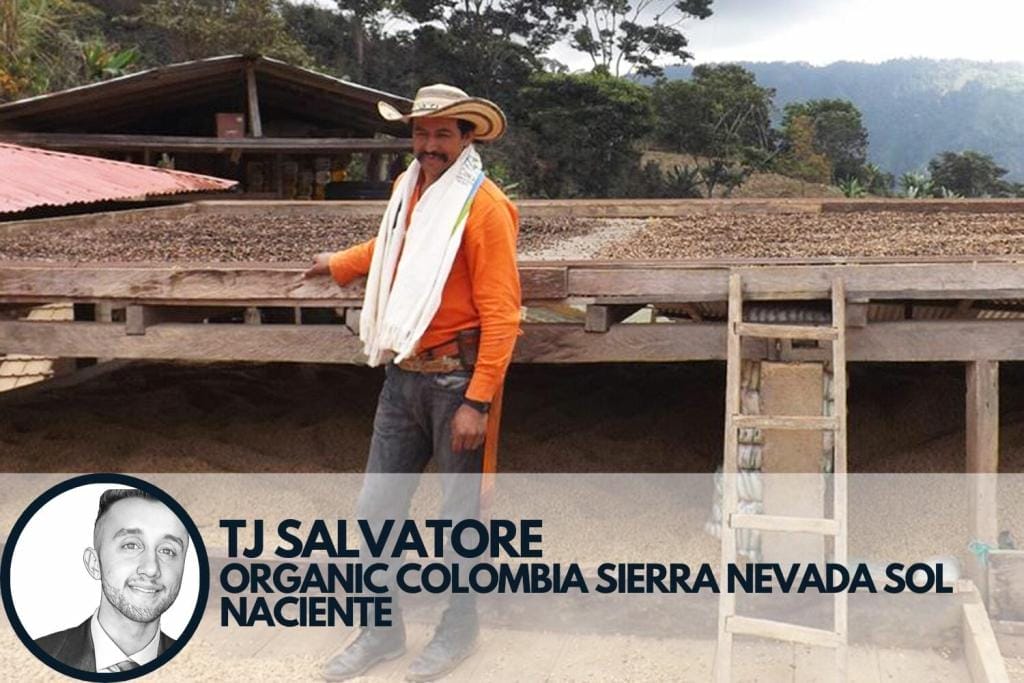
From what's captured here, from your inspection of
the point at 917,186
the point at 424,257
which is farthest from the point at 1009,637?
the point at 917,186

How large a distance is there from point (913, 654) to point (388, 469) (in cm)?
177

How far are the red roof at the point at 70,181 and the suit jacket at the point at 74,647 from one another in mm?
3116

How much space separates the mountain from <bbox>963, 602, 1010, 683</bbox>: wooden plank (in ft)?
372

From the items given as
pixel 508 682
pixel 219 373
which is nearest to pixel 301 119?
pixel 219 373

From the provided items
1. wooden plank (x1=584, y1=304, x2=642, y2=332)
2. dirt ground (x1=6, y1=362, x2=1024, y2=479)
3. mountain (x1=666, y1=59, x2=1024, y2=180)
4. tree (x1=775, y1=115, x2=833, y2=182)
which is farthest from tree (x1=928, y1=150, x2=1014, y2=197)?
mountain (x1=666, y1=59, x2=1024, y2=180)

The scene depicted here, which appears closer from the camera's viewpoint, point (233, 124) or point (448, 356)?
point (448, 356)

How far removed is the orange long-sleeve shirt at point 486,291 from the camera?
309cm

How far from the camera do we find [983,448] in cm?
380

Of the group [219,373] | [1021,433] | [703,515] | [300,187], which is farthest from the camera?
[300,187]

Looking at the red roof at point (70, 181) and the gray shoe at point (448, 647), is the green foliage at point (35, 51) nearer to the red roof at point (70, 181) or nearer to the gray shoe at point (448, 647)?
the red roof at point (70, 181)

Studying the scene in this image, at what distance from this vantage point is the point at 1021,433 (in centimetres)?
488

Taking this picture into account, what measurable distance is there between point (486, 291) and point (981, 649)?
1.78 m

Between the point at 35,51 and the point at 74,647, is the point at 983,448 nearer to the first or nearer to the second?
the point at 74,647

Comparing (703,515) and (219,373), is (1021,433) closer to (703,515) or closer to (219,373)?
(703,515)
